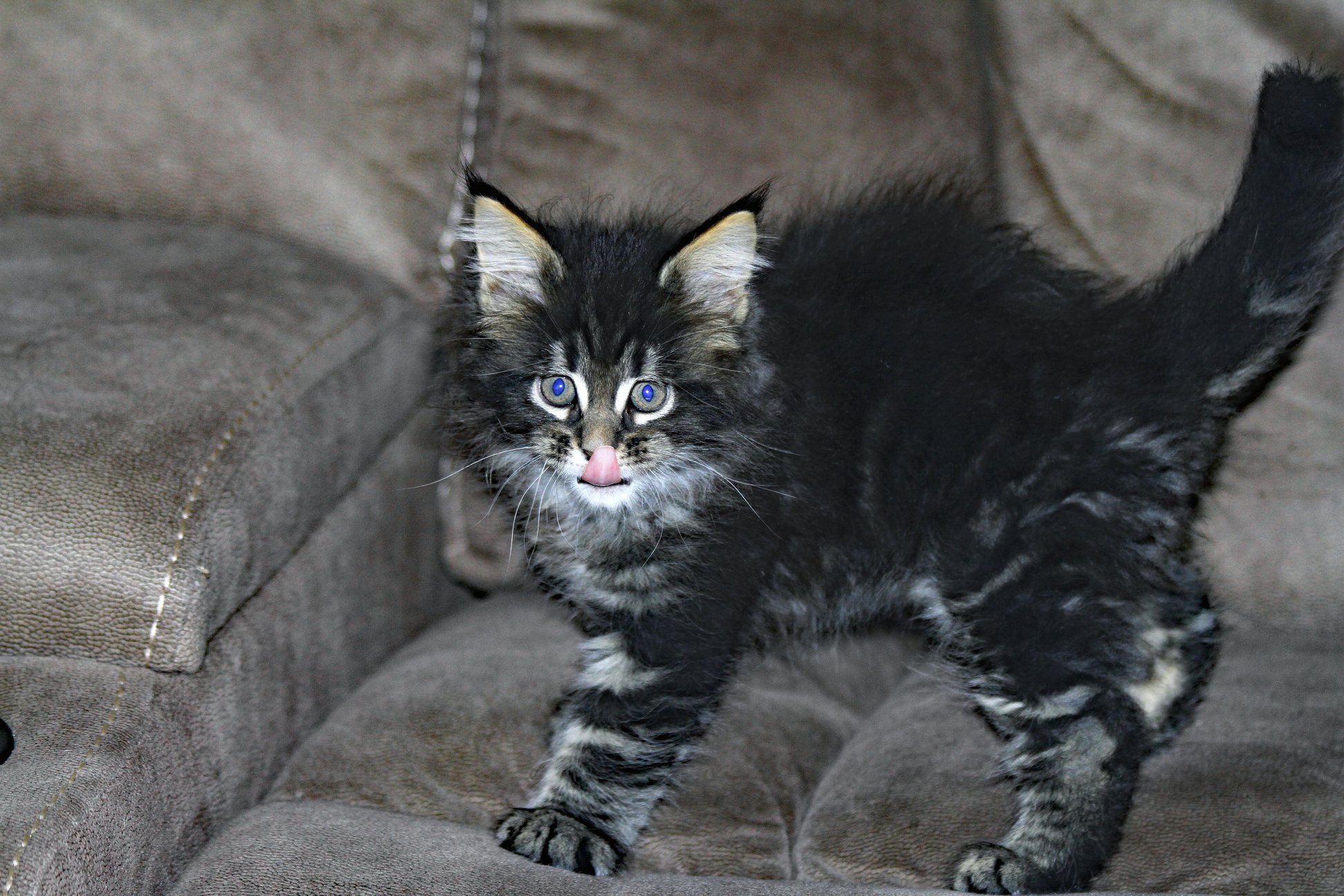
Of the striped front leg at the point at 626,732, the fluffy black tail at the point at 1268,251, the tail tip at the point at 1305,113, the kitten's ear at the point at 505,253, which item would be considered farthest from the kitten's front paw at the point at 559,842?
the tail tip at the point at 1305,113

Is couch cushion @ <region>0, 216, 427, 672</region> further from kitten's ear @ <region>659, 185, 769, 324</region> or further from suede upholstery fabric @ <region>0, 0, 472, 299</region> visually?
kitten's ear @ <region>659, 185, 769, 324</region>

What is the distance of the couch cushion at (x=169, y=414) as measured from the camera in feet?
5.03

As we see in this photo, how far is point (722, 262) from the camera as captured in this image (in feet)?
5.43

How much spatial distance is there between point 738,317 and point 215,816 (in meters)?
1.04

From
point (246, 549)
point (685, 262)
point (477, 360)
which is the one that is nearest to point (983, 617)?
point (685, 262)

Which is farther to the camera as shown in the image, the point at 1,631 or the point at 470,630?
the point at 470,630

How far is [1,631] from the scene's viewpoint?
154cm

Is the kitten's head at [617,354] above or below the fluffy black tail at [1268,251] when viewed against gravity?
below

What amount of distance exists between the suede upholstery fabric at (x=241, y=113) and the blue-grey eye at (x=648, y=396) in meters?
0.86

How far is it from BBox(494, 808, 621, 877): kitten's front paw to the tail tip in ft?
4.41

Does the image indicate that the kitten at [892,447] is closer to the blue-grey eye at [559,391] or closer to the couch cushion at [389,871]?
the blue-grey eye at [559,391]

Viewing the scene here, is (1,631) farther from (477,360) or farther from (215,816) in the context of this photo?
(477,360)

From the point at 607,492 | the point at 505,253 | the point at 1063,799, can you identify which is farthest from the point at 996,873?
the point at 505,253

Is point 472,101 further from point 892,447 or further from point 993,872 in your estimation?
point 993,872
